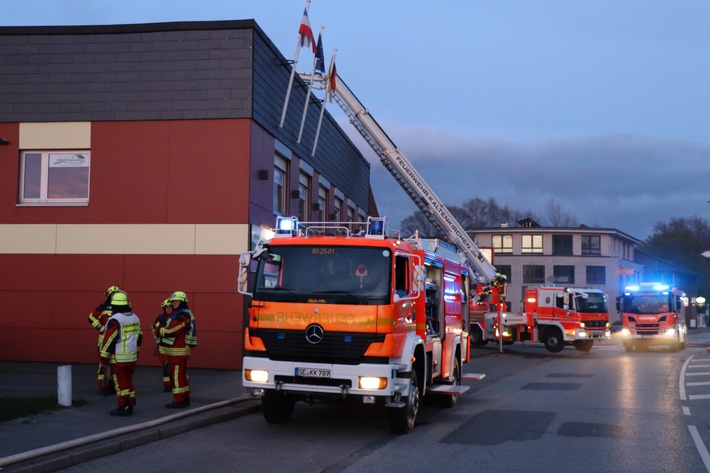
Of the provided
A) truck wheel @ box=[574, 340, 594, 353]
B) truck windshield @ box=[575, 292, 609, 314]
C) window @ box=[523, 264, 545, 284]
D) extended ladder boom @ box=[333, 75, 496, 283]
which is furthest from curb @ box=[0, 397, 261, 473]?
window @ box=[523, 264, 545, 284]

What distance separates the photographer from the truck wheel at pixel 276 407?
1125cm

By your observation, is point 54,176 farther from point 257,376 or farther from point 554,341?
point 554,341

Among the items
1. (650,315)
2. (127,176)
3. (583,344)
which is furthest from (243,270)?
(650,315)

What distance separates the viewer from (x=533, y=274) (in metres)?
68.3

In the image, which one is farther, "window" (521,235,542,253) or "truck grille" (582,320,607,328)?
"window" (521,235,542,253)

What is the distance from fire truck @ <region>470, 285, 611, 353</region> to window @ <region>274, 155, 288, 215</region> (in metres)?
10.7

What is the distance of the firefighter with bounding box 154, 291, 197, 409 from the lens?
11.7m

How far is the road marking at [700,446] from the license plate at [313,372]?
4.62 meters

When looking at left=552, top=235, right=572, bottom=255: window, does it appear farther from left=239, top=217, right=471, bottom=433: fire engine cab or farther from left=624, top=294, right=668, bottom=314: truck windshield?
left=239, top=217, right=471, bottom=433: fire engine cab

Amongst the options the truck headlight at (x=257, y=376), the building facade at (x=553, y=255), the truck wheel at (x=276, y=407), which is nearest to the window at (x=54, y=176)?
the truck wheel at (x=276, y=407)

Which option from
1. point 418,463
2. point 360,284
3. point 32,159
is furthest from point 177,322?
point 32,159

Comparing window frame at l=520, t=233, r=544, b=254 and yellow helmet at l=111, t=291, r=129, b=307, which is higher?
window frame at l=520, t=233, r=544, b=254

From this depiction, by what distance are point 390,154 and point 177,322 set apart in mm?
17955

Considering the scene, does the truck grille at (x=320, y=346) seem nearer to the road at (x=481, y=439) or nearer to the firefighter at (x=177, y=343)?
the road at (x=481, y=439)
